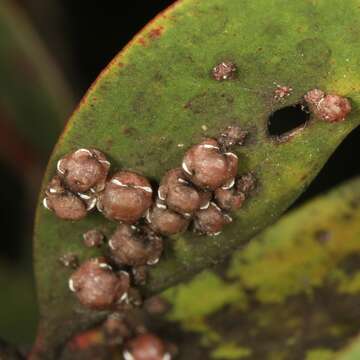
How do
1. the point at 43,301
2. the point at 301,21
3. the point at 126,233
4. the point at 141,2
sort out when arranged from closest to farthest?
1. the point at 301,21
2. the point at 126,233
3. the point at 43,301
4. the point at 141,2

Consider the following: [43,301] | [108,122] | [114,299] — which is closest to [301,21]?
[108,122]

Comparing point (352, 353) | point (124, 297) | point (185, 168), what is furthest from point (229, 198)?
point (352, 353)

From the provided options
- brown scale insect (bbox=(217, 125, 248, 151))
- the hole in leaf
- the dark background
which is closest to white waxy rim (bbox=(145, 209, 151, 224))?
brown scale insect (bbox=(217, 125, 248, 151))

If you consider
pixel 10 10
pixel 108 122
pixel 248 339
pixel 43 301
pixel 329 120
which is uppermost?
pixel 10 10

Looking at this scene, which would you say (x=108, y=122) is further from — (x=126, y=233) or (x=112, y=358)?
(x=112, y=358)

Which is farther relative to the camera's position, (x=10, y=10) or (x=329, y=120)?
(x=10, y=10)

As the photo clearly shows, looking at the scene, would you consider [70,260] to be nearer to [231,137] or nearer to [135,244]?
[135,244]

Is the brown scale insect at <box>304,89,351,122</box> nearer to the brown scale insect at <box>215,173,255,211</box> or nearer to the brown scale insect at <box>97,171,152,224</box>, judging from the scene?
the brown scale insect at <box>215,173,255,211</box>
